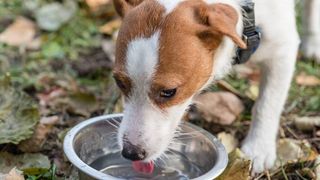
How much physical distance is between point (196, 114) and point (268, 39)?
1.93 feet

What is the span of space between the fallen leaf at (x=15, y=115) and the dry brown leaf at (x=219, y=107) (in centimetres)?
79

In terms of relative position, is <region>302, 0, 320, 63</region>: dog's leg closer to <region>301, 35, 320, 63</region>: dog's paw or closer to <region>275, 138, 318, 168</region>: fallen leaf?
<region>301, 35, 320, 63</region>: dog's paw

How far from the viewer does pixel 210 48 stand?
7.77 ft

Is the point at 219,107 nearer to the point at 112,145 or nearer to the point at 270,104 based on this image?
the point at 270,104

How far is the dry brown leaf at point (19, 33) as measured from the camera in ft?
12.9

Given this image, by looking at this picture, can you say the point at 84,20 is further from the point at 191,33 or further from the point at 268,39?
the point at 191,33

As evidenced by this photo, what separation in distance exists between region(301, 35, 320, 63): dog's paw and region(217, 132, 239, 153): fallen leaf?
3.90 ft

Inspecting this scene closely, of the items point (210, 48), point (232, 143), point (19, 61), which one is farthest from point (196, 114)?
point (19, 61)

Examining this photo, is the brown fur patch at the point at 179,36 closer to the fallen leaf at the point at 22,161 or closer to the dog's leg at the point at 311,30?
the fallen leaf at the point at 22,161

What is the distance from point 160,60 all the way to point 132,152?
35 cm

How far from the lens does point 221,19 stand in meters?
2.22

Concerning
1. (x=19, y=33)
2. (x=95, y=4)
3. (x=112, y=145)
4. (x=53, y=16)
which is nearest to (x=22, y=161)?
(x=112, y=145)

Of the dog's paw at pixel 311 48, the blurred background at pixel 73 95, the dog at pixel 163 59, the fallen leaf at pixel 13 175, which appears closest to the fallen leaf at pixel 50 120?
the blurred background at pixel 73 95

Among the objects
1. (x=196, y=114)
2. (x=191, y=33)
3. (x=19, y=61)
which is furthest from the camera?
(x=19, y=61)
